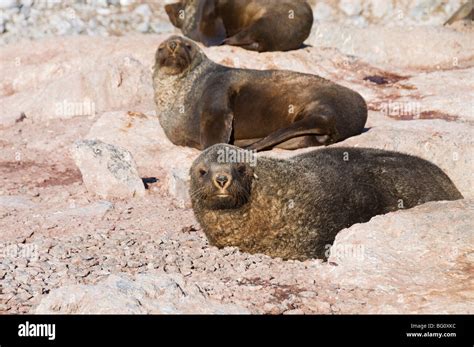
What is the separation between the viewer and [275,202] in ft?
21.8

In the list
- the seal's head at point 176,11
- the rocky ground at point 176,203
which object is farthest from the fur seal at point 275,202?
the seal's head at point 176,11

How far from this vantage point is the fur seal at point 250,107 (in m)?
9.62

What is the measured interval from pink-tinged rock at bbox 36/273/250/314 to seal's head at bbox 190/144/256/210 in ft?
3.72

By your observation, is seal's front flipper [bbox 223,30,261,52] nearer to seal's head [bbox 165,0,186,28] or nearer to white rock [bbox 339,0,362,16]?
seal's head [bbox 165,0,186,28]

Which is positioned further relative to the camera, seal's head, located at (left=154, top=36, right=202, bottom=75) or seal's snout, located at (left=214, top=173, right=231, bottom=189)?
seal's head, located at (left=154, top=36, right=202, bottom=75)

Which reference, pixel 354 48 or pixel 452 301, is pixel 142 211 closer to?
pixel 452 301

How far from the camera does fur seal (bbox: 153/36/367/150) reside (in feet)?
31.6

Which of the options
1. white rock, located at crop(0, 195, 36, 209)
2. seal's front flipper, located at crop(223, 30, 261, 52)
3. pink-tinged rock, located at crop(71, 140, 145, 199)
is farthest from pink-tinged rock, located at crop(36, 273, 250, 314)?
seal's front flipper, located at crop(223, 30, 261, 52)

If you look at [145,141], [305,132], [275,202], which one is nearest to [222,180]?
[275,202]

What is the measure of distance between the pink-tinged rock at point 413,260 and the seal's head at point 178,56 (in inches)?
183

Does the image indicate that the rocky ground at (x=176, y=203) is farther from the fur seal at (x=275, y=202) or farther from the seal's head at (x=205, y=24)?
the seal's head at (x=205, y=24)

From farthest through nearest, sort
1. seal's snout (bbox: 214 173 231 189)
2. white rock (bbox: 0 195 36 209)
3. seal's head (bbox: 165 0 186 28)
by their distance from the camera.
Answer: seal's head (bbox: 165 0 186 28), white rock (bbox: 0 195 36 209), seal's snout (bbox: 214 173 231 189)

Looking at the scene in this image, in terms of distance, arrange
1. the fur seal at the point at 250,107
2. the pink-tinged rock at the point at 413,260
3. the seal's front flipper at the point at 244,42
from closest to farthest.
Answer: the pink-tinged rock at the point at 413,260, the fur seal at the point at 250,107, the seal's front flipper at the point at 244,42
